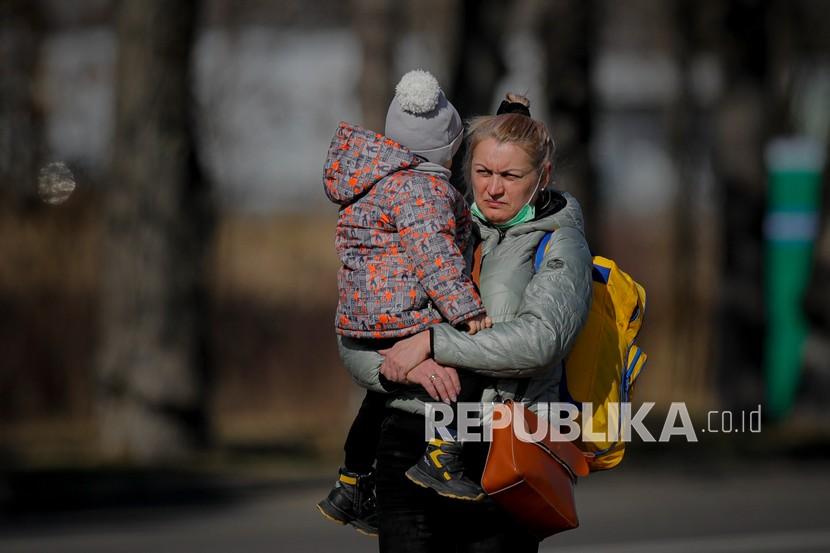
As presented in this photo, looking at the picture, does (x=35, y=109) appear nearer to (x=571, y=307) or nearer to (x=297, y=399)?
(x=297, y=399)

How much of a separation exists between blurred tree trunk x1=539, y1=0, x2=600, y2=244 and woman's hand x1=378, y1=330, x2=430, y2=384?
9.69m

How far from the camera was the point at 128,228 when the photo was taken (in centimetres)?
1157

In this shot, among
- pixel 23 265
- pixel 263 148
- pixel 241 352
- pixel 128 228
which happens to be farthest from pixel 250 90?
pixel 128 228

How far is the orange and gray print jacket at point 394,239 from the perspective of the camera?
9.69 feet

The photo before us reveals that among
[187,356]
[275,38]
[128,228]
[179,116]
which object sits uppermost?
[275,38]

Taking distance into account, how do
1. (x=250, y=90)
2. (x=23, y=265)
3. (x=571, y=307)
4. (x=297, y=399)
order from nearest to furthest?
(x=571, y=307) → (x=23, y=265) → (x=297, y=399) → (x=250, y=90)

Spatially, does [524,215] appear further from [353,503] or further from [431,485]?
[353,503]

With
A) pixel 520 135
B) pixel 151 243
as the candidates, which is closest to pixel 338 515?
pixel 520 135

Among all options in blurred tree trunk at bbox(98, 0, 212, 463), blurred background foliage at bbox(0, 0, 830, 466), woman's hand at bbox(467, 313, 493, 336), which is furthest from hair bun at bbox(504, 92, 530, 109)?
blurred tree trunk at bbox(98, 0, 212, 463)

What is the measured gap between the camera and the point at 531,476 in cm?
295

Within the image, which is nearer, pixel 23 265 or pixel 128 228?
pixel 128 228

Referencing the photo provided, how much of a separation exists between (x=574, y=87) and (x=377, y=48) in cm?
340

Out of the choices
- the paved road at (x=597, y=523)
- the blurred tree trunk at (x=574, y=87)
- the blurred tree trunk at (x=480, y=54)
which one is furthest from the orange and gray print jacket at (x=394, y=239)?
the blurred tree trunk at (x=480, y=54)

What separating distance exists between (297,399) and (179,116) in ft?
21.1
